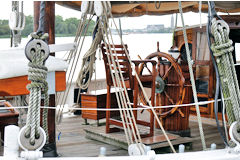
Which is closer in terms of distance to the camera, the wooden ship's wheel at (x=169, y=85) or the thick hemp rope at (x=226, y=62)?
the thick hemp rope at (x=226, y=62)

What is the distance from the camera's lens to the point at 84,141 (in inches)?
186

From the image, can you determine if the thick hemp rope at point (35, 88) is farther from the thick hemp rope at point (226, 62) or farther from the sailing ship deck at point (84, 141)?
the sailing ship deck at point (84, 141)

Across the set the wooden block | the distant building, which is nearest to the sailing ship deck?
the wooden block

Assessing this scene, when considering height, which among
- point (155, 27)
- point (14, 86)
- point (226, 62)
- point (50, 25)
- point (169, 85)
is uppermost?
point (155, 27)

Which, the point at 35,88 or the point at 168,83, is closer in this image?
the point at 35,88

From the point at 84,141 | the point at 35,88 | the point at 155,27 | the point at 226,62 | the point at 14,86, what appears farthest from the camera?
the point at 155,27

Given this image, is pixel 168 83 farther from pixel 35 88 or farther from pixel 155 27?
pixel 155 27

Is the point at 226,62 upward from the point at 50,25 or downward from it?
downward

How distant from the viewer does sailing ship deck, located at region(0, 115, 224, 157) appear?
425cm

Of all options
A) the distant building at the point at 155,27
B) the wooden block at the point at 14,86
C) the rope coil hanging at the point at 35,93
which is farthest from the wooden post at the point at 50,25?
the distant building at the point at 155,27

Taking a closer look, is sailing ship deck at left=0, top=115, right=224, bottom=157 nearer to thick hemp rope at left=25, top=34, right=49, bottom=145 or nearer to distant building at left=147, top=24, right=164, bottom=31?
thick hemp rope at left=25, top=34, right=49, bottom=145

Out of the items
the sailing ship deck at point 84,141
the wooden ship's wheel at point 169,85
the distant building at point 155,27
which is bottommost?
the sailing ship deck at point 84,141

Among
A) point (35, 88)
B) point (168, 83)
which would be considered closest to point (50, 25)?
point (168, 83)

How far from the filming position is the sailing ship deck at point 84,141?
4254 mm
